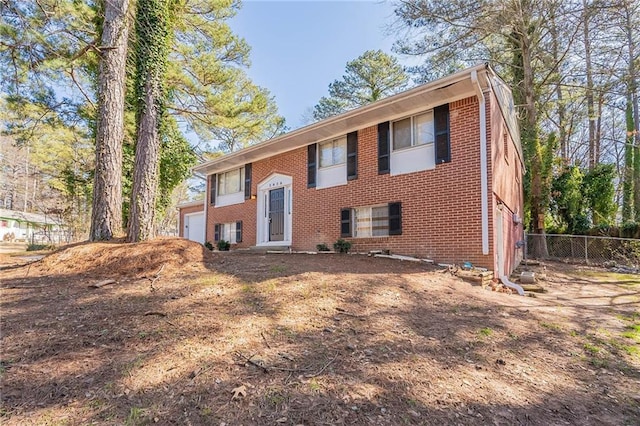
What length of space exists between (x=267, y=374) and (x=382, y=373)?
1.02 meters

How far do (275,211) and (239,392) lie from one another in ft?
32.6

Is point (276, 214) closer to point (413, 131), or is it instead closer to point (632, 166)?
point (413, 131)

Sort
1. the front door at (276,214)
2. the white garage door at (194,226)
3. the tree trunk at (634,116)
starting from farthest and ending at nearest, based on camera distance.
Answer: the white garage door at (194,226) < the tree trunk at (634,116) < the front door at (276,214)

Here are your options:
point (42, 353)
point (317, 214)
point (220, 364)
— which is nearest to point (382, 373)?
point (220, 364)

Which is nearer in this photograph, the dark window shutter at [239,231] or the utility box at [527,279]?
the utility box at [527,279]

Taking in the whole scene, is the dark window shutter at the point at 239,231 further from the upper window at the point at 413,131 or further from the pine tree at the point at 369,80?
the pine tree at the point at 369,80

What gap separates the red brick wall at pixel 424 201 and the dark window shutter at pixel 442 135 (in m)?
0.12

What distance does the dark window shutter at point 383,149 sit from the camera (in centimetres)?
904

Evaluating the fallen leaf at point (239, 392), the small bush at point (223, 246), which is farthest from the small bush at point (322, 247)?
the fallen leaf at point (239, 392)

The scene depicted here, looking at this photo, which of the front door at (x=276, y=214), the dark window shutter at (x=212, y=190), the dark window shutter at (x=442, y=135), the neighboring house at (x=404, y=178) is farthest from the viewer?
the dark window shutter at (x=212, y=190)

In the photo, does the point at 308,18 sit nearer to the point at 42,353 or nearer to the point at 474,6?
the point at 474,6

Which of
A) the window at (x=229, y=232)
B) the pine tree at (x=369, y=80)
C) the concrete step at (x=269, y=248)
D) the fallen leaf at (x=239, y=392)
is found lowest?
the fallen leaf at (x=239, y=392)

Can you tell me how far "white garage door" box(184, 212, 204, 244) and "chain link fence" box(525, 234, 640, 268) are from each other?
1525cm

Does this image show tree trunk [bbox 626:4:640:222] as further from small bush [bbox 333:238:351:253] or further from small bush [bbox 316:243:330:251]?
small bush [bbox 316:243:330:251]
